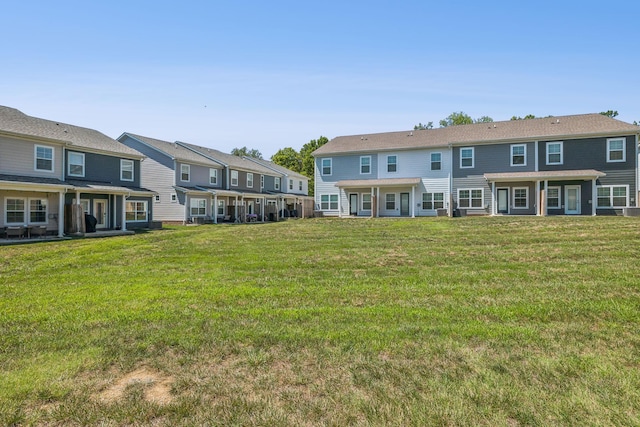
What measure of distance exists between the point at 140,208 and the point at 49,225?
20.7 feet

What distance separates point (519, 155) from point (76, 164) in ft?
87.1

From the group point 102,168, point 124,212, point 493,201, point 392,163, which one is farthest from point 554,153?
point 102,168

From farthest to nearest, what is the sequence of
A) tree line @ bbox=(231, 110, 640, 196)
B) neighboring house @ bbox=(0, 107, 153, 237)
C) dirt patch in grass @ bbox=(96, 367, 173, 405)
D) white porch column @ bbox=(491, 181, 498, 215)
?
tree line @ bbox=(231, 110, 640, 196)
white porch column @ bbox=(491, 181, 498, 215)
neighboring house @ bbox=(0, 107, 153, 237)
dirt patch in grass @ bbox=(96, 367, 173, 405)

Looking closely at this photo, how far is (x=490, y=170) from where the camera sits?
2539 centimetres

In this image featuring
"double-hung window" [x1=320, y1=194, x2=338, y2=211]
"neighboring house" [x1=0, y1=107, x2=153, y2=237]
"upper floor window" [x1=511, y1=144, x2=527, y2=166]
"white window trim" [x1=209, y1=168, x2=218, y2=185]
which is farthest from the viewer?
"white window trim" [x1=209, y1=168, x2=218, y2=185]

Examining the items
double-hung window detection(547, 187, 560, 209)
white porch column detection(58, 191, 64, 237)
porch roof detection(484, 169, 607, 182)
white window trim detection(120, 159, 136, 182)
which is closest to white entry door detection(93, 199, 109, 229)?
white window trim detection(120, 159, 136, 182)

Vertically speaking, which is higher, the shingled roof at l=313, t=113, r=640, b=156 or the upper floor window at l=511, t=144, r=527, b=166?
the shingled roof at l=313, t=113, r=640, b=156

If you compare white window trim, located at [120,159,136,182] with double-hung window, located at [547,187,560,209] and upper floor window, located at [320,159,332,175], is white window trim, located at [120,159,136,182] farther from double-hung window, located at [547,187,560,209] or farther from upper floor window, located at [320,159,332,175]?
double-hung window, located at [547,187,560,209]

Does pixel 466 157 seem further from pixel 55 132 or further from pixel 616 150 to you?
pixel 55 132

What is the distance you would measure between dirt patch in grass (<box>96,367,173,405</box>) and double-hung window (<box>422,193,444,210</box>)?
82.7 feet

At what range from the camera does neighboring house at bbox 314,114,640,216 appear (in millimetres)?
22703

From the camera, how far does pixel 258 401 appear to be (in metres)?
3.14

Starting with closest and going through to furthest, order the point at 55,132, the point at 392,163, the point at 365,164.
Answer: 1. the point at 55,132
2. the point at 392,163
3. the point at 365,164

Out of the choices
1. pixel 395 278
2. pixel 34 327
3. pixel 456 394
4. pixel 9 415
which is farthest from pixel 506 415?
pixel 34 327
